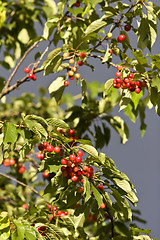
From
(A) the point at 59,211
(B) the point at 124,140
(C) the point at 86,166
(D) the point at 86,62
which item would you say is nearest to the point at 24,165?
(B) the point at 124,140

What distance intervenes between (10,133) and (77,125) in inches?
54.8

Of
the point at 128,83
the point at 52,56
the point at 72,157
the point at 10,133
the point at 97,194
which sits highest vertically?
the point at 52,56

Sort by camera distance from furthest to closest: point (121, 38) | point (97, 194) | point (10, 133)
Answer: point (121, 38), point (97, 194), point (10, 133)

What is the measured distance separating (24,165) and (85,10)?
161 centimetres

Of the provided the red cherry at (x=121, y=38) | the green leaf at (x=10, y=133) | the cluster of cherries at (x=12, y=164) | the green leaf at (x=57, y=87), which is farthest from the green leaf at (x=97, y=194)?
the cluster of cherries at (x=12, y=164)

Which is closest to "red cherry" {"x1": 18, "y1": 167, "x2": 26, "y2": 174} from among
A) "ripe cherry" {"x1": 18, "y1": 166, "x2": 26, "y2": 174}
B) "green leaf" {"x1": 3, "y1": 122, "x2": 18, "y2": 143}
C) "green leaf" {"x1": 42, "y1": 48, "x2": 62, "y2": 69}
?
"ripe cherry" {"x1": 18, "y1": 166, "x2": 26, "y2": 174}

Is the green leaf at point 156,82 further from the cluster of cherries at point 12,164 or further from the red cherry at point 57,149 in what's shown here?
the cluster of cherries at point 12,164

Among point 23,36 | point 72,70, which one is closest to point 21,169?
point 23,36

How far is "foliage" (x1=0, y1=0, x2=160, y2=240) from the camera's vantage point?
6.77 ft

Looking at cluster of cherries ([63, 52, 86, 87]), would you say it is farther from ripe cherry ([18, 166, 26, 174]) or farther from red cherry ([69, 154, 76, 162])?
ripe cherry ([18, 166, 26, 174])

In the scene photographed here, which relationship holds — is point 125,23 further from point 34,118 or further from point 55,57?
point 34,118

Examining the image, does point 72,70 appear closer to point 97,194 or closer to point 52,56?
point 52,56

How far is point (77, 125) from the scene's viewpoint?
3.26m

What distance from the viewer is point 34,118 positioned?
2.02 metres
